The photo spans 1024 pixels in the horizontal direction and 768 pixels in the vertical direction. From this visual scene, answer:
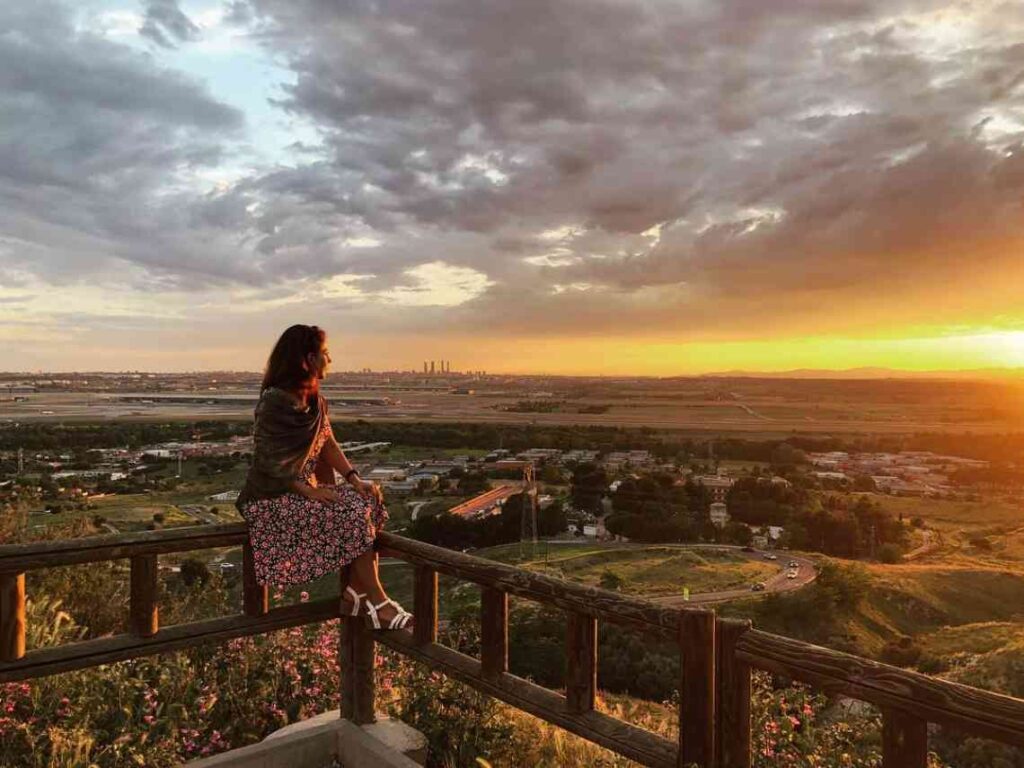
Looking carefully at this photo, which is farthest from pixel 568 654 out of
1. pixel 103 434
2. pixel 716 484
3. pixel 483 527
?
pixel 716 484

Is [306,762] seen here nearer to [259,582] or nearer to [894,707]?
[259,582]

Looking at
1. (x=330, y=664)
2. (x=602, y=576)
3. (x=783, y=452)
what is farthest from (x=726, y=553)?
(x=330, y=664)

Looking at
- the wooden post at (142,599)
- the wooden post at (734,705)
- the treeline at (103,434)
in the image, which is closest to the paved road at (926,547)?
the treeline at (103,434)

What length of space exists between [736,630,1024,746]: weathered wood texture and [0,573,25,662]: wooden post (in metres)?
2.50

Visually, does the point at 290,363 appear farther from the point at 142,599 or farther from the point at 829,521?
the point at 829,521

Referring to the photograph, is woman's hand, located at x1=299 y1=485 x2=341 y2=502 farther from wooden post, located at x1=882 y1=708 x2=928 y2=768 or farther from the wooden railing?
wooden post, located at x1=882 y1=708 x2=928 y2=768

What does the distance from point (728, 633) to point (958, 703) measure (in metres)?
0.57

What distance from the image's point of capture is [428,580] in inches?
122

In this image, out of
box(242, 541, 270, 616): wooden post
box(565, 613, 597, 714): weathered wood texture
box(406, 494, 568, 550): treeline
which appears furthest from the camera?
box(406, 494, 568, 550): treeline

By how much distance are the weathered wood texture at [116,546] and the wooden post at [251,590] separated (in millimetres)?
83

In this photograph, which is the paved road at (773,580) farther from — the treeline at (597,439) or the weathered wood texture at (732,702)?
the treeline at (597,439)

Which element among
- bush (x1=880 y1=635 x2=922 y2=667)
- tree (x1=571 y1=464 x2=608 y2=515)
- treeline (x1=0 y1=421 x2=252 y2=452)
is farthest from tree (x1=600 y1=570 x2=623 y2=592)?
treeline (x1=0 y1=421 x2=252 y2=452)

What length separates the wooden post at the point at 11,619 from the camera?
2576 millimetres

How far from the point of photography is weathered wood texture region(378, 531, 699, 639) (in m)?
2.16
